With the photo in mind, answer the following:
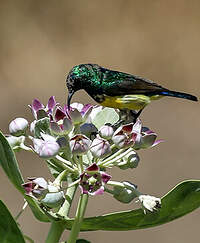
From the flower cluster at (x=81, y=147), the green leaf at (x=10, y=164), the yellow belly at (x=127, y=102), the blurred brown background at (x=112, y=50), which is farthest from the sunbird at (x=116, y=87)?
the blurred brown background at (x=112, y=50)

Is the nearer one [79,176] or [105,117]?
[79,176]

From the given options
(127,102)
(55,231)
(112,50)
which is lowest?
(112,50)

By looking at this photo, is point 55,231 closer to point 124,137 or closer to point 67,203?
point 67,203

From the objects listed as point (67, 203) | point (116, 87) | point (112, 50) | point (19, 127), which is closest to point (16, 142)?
point (19, 127)

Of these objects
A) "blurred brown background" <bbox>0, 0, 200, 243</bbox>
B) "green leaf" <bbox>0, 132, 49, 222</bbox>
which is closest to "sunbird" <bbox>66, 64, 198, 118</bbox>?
"green leaf" <bbox>0, 132, 49, 222</bbox>

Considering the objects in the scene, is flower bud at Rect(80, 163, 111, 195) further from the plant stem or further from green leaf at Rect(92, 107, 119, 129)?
green leaf at Rect(92, 107, 119, 129)

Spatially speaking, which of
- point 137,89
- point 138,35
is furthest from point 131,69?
point 137,89
